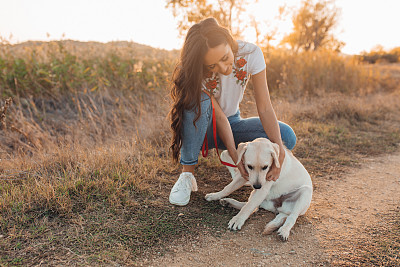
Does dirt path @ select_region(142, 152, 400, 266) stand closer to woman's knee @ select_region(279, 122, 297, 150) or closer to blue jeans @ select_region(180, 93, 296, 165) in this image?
woman's knee @ select_region(279, 122, 297, 150)

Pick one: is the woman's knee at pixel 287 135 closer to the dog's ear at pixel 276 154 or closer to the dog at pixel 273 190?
the dog at pixel 273 190

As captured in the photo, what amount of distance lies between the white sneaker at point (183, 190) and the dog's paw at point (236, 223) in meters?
0.49

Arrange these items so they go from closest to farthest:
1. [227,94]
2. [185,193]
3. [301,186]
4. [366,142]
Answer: [301,186], [185,193], [227,94], [366,142]

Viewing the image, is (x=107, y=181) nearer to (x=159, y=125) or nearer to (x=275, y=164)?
(x=275, y=164)

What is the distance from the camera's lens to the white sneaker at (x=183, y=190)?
265 centimetres

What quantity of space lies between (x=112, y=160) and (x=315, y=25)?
48.3 ft

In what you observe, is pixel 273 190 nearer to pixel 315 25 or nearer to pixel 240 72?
pixel 240 72

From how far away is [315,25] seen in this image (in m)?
15.0

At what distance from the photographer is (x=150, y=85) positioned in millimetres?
5844

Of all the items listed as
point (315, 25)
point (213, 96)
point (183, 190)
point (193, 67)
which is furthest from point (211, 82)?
point (315, 25)

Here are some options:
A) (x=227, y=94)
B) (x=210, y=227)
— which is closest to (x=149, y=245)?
(x=210, y=227)

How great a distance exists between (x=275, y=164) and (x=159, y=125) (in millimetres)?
2448

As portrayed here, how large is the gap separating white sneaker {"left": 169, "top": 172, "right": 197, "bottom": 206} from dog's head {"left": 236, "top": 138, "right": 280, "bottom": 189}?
0.64m

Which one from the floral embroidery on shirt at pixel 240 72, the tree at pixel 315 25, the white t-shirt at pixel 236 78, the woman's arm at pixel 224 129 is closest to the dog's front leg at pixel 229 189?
the woman's arm at pixel 224 129
